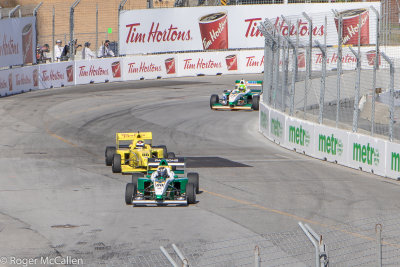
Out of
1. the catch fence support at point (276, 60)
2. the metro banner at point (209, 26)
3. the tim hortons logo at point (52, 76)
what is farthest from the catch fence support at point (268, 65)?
the metro banner at point (209, 26)

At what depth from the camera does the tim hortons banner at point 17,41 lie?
35.7 metres

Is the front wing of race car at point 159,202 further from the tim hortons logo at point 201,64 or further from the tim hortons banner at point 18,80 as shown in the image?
the tim hortons logo at point 201,64

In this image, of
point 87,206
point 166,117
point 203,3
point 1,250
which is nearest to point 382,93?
point 166,117

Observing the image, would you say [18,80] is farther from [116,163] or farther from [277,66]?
[116,163]

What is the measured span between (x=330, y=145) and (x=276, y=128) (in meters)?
4.01

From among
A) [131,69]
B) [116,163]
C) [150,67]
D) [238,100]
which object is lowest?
[116,163]

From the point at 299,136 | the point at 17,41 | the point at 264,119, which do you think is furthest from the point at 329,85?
the point at 17,41

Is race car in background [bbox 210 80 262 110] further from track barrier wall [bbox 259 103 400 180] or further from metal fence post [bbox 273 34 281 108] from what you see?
metal fence post [bbox 273 34 281 108]

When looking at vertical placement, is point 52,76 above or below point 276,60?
below

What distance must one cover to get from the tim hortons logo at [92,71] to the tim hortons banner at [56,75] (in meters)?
0.71

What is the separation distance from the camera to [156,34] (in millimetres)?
44562

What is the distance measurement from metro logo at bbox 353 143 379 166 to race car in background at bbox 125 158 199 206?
207 inches

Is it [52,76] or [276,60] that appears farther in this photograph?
[52,76]

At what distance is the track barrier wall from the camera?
18.4 m
